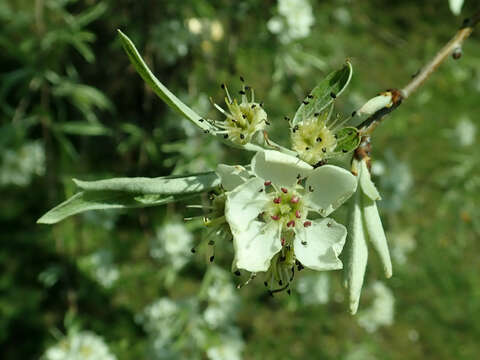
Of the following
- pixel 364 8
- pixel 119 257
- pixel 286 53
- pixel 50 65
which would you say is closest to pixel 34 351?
pixel 119 257

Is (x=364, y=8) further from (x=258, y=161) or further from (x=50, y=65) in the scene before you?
(x=258, y=161)

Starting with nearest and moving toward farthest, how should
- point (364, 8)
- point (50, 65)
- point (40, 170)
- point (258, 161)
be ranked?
A: point (258, 161) → point (50, 65) → point (40, 170) → point (364, 8)

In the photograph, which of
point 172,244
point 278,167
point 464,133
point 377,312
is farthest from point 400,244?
point 278,167

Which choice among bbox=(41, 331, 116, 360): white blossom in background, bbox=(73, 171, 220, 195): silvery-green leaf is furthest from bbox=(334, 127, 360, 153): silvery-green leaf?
bbox=(41, 331, 116, 360): white blossom in background

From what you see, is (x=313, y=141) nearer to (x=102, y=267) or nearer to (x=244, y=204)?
(x=244, y=204)

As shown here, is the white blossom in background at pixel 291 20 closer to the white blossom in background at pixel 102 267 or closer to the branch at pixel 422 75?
the branch at pixel 422 75

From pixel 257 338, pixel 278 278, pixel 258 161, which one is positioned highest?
pixel 258 161

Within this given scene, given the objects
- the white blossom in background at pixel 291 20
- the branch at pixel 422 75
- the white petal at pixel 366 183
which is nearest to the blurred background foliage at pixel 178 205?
the white blossom in background at pixel 291 20
